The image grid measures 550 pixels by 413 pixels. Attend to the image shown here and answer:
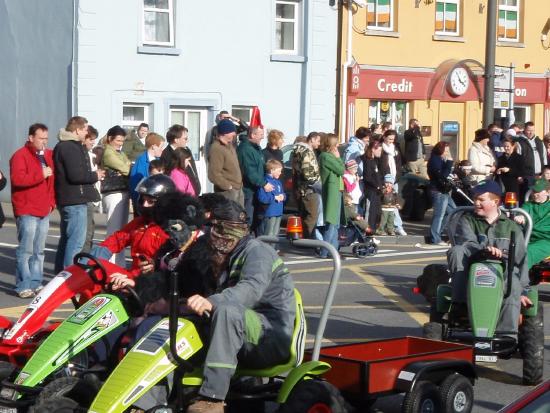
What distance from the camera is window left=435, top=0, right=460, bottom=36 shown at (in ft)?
108

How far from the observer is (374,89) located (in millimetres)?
31266

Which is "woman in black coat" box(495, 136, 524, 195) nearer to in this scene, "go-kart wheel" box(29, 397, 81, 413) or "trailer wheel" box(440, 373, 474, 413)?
"trailer wheel" box(440, 373, 474, 413)

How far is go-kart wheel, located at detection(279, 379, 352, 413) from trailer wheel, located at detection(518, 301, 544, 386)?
2697 millimetres

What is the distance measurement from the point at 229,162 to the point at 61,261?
10.4ft

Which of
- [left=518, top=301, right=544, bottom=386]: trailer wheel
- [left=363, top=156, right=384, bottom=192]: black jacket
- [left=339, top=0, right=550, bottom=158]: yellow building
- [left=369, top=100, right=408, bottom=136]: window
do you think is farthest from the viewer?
[left=369, top=100, right=408, bottom=136]: window

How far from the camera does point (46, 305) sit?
8.65 m

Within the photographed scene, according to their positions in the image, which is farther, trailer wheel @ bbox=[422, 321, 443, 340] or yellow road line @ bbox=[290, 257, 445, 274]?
yellow road line @ bbox=[290, 257, 445, 274]

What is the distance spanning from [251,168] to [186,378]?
9942 mm

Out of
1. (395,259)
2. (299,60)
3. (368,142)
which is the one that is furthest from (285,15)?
(395,259)

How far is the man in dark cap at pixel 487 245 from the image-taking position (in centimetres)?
966

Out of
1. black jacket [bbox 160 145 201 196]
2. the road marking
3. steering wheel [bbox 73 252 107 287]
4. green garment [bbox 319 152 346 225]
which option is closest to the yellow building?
green garment [bbox 319 152 346 225]

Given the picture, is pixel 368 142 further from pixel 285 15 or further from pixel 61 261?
pixel 285 15

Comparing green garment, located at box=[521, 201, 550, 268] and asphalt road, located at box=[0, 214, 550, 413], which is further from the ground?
green garment, located at box=[521, 201, 550, 268]

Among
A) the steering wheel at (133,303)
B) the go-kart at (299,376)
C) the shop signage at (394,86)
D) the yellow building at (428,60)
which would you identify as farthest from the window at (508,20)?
the steering wheel at (133,303)
